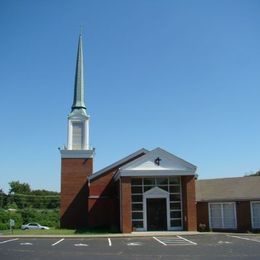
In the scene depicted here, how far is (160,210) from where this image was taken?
34.4m

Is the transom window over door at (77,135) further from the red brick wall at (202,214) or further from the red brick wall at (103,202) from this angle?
the red brick wall at (202,214)

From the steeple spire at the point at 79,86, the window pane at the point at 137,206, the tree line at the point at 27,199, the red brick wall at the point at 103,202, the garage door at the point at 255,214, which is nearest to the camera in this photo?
the garage door at the point at 255,214

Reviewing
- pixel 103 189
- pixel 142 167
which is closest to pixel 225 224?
pixel 142 167

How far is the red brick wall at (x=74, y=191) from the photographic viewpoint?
42.5 metres

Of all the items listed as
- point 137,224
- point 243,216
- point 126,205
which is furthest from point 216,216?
point 126,205

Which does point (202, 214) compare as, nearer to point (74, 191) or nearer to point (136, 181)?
point (136, 181)

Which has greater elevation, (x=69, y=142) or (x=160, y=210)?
(x=69, y=142)

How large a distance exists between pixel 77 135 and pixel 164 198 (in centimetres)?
1347

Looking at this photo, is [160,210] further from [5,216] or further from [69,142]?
[5,216]

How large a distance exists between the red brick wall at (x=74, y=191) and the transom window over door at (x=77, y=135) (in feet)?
5.05

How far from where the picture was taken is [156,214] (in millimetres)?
34344

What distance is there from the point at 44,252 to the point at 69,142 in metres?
24.9

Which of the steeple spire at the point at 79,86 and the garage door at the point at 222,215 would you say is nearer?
the garage door at the point at 222,215

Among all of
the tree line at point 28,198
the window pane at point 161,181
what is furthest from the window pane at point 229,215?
the tree line at point 28,198
